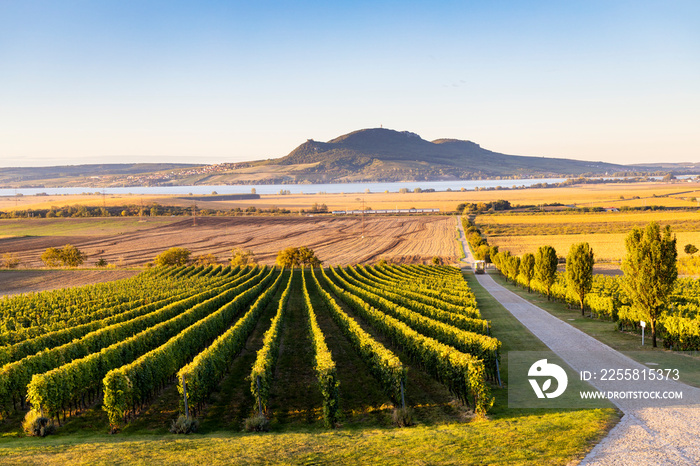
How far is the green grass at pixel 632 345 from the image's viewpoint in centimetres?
2150

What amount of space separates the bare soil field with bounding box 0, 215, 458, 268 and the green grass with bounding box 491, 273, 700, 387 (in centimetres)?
5424

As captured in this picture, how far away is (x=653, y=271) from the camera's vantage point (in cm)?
2588

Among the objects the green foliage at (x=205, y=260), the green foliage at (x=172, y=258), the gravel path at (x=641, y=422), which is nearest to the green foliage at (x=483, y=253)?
the green foliage at (x=205, y=260)

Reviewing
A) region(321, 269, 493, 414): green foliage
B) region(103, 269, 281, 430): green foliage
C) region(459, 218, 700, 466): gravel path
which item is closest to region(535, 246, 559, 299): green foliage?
region(459, 218, 700, 466): gravel path

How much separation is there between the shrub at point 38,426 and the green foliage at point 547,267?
39387 mm

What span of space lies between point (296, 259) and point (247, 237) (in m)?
47.4

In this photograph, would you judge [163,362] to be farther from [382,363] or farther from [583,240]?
[583,240]

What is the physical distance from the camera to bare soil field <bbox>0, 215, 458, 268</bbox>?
330ft

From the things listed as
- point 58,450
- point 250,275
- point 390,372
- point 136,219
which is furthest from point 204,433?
point 136,219

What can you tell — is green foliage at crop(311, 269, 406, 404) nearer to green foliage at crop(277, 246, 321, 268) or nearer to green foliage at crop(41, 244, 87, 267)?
green foliage at crop(277, 246, 321, 268)

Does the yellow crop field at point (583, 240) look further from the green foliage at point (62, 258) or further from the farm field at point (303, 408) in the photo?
the green foliage at point (62, 258)

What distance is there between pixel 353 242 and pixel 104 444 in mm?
102810

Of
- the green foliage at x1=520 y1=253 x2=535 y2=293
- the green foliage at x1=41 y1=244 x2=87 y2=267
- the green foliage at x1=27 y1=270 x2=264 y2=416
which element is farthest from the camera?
the green foliage at x1=41 y1=244 x2=87 y2=267

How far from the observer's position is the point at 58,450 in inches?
557
